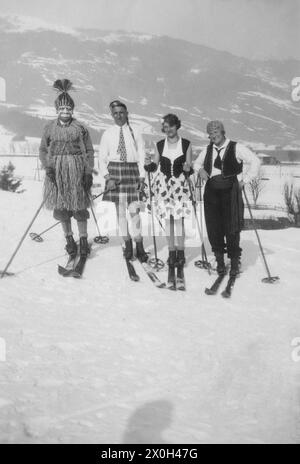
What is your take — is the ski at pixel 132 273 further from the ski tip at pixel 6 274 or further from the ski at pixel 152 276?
the ski tip at pixel 6 274

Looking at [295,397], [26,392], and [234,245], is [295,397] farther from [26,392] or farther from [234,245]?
[234,245]

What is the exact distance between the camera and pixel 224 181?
5344 mm

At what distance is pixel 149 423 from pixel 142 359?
884 mm

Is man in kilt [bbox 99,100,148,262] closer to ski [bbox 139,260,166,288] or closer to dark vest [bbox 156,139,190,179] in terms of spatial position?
dark vest [bbox 156,139,190,179]

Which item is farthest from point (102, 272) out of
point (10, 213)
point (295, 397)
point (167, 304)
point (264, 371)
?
point (10, 213)

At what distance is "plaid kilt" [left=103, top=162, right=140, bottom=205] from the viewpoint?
549 cm

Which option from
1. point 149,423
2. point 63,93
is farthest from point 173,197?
point 149,423

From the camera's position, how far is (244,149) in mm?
5242

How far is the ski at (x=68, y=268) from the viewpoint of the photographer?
539 cm

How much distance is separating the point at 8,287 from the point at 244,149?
9.69 ft

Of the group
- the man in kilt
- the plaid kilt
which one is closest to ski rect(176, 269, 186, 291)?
the man in kilt

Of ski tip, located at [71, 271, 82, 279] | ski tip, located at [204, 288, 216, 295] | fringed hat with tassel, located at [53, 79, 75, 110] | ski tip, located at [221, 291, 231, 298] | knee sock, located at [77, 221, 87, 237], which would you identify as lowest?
ski tip, located at [221, 291, 231, 298]

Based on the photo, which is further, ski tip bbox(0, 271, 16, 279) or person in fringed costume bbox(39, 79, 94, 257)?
person in fringed costume bbox(39, 79, 94, 257)

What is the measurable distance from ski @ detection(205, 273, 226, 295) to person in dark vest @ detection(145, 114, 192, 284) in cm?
37
